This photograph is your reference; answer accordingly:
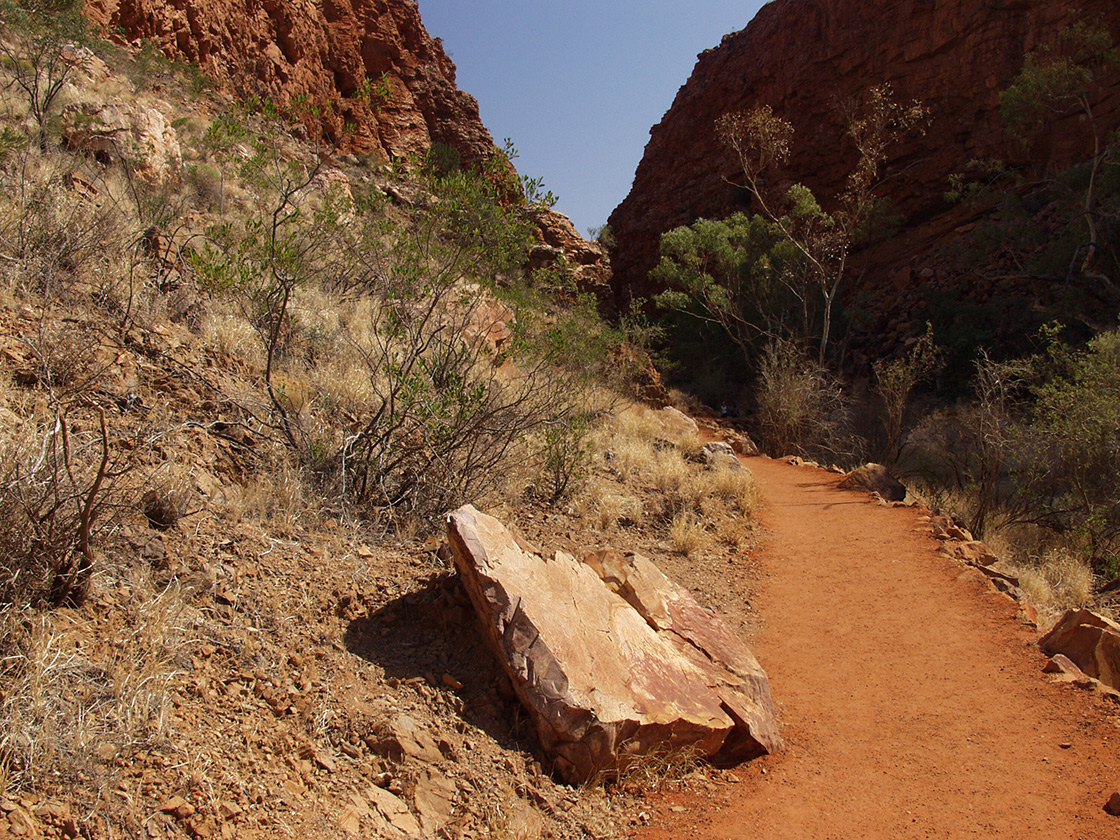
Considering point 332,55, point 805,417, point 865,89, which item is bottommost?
point 805,417

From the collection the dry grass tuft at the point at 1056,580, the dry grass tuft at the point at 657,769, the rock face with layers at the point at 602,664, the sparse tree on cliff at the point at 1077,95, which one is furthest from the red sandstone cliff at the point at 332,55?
the sparse tree on cliff at the point at 1077,95

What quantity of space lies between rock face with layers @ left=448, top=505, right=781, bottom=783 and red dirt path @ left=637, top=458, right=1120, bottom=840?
259 mm

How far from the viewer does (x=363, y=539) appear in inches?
157

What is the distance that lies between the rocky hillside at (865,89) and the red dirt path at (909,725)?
1942 cm

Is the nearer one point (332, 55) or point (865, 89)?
point (332, 55)

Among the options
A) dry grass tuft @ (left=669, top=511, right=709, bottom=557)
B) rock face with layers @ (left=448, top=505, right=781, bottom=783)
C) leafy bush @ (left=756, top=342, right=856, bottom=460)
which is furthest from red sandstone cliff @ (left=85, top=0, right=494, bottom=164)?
rock face with layers @ (left=448, top=505, right=781, bottom=783)

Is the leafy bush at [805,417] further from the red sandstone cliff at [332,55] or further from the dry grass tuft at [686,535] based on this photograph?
the red sandstone cliff at [332,55]

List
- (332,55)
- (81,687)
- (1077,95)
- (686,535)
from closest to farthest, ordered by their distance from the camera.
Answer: (81,687) → (686,535) → (1077,95) → (332,55)

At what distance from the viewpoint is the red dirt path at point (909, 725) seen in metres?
2.82

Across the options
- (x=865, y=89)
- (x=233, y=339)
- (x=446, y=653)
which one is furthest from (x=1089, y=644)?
Result: (x=865, y=89)

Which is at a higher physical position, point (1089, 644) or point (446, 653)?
point (1089, 644)

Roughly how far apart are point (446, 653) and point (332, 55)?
2245cm

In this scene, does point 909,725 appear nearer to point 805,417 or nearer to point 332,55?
point 805,417

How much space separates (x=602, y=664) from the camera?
3.13 m
